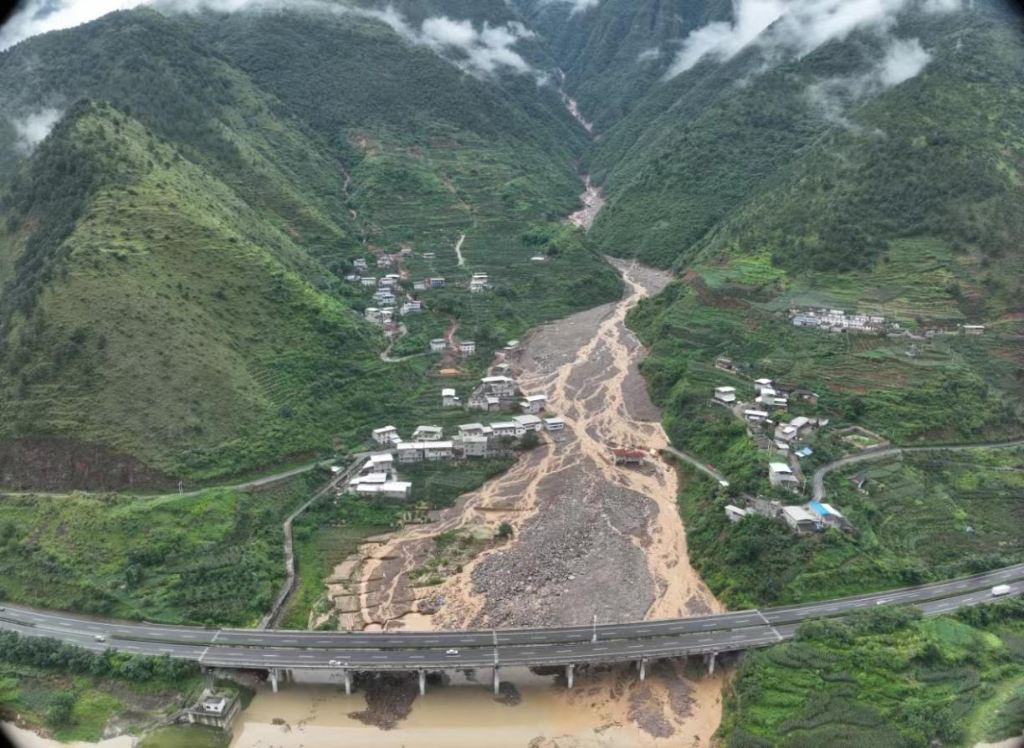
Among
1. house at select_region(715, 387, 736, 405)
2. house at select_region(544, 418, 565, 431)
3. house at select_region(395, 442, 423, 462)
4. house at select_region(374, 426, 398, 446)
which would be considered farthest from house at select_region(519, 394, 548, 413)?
house at select_region(715, 387, 736, 405)

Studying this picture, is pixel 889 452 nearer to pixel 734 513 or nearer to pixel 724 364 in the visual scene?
pixel 734 513

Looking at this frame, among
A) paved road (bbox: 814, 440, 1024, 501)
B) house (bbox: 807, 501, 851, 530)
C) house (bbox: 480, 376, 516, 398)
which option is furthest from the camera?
house (bbox: 480, 376, 516, 398)

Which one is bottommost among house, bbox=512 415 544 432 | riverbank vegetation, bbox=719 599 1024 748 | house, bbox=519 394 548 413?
riverbank vegetation, bbox=719 599 1024 748

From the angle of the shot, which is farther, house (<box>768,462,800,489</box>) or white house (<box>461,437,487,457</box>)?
white house (<box>461,437,487,457</box>)

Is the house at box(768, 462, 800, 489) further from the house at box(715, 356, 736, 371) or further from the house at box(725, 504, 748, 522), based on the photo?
the house at box(715, 356, 736, 371)

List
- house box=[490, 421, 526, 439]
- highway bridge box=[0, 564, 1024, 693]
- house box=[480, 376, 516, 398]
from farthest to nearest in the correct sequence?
house box=[480, 376, 516, 398], house box=[490, 421, 526, 439], highway bridge box=[0, 564, 1024, 693]

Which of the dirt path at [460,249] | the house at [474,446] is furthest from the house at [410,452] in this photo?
the dirt path at [460,249]

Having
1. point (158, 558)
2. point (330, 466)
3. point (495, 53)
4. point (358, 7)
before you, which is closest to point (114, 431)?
point (158, 558)
